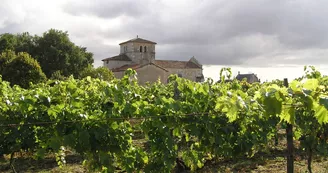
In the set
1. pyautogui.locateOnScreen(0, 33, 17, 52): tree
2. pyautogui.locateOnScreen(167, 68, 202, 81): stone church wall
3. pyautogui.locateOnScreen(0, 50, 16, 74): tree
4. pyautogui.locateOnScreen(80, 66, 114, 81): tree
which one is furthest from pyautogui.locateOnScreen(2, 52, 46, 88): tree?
pyautogui.locateOnScreen(167, 68, 202, 81): stone church wall

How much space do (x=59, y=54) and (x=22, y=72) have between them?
299 inches

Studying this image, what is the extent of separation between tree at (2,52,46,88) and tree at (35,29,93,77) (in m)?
6.64

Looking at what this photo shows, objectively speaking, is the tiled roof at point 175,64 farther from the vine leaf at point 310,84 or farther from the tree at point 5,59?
the vine leaf at point 310,84

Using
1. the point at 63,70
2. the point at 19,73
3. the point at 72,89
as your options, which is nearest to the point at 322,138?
the point at 72,89

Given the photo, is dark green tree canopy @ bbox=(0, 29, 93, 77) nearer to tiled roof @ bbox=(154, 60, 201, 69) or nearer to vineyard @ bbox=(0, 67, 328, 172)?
tiled roof @ bbox=(154, 60, 201, 69)

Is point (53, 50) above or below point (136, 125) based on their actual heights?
above

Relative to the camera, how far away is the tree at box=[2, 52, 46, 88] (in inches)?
1065

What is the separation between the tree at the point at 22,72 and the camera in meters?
27.1

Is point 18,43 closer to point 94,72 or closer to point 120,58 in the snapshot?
point 94,72

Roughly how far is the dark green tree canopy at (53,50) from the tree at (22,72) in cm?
611

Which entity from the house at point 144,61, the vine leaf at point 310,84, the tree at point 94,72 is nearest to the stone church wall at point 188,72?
the house at point 144,61

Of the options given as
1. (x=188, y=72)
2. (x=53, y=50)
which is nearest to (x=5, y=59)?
(x=53, y=50)

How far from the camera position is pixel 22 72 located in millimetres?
27234

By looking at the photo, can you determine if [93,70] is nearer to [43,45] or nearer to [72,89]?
[43,45]
